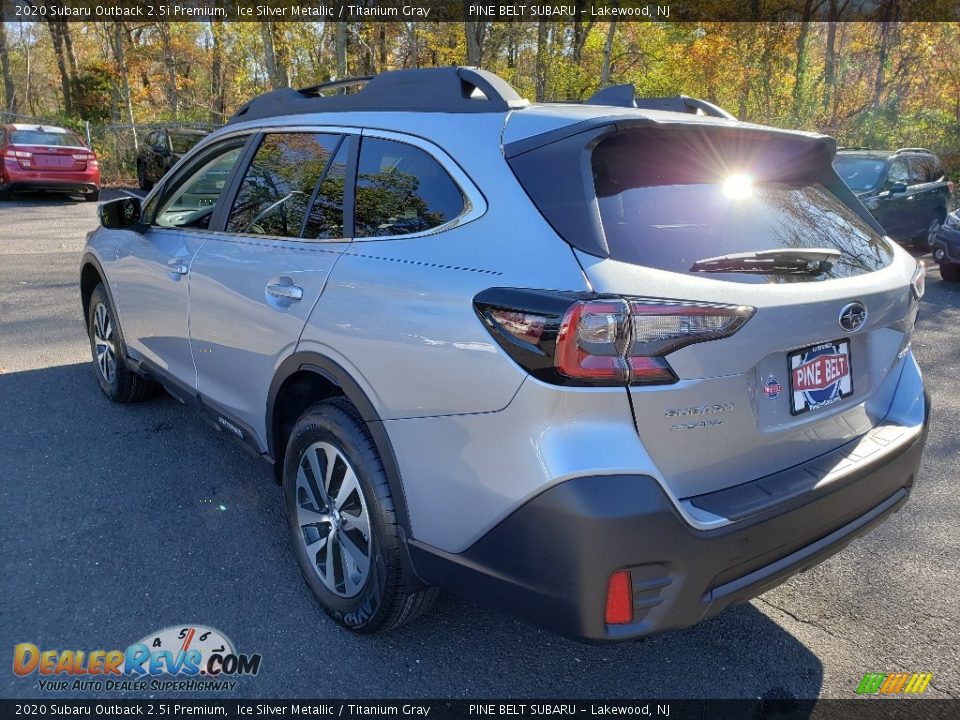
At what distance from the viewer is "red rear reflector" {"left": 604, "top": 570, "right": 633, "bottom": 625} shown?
1.83 metres

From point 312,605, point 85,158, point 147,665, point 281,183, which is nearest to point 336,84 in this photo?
point 281,183

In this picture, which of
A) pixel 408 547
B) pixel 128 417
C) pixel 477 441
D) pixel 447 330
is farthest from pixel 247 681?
pixel 128 417

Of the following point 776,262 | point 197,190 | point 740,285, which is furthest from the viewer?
point 197,190

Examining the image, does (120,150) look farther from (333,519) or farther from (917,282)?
(917,282)

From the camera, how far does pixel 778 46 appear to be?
2475 centimetres

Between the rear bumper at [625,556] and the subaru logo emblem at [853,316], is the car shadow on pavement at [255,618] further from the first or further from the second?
the subaru logo emblem at [853,316]

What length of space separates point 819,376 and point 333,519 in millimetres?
1698

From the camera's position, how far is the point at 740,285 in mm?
1943

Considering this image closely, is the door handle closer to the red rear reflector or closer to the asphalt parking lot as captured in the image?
the asphalt parking lot

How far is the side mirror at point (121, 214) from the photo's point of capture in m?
4.11

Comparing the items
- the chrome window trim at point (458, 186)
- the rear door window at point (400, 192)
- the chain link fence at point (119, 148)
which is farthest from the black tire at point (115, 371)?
the chain link fence at point (119, 148)

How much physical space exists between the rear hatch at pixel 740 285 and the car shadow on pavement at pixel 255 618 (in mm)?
838

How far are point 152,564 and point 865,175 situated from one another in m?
11.4

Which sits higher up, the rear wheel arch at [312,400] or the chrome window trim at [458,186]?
the chrome window trim at [458,186]
